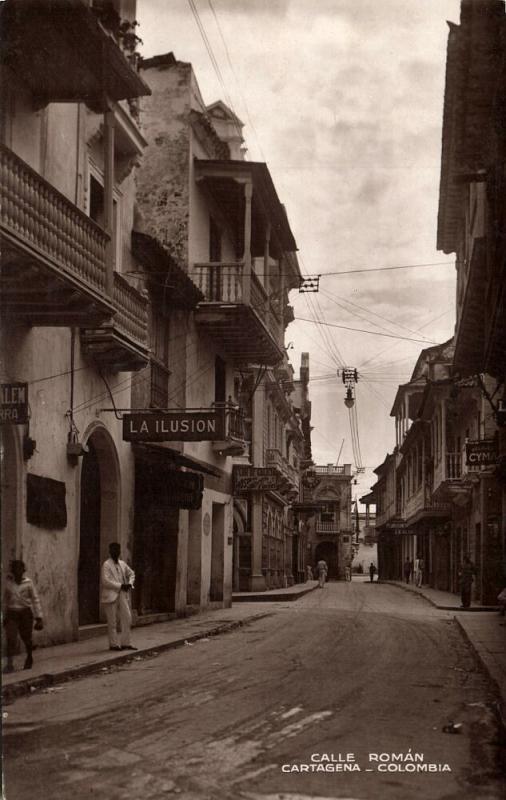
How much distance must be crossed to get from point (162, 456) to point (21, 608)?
28.5 ft

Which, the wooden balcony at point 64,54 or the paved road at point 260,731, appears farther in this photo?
the wooden balcony at point 64,54

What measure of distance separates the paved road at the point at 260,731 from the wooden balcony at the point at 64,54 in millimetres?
7166

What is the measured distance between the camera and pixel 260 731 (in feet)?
25.7

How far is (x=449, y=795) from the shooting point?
6.12 meters

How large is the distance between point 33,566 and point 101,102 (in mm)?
6183

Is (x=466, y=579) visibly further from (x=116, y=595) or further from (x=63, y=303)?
(x=63, y=303)

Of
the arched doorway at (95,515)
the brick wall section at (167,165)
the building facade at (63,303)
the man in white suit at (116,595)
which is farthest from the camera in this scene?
the brick wall section at (167,165)

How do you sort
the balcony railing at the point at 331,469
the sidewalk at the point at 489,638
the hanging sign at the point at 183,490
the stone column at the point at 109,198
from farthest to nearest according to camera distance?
the balcony railing at the point at 331,469 → the hanging sign at the point at 183,490 → the stone column at the point at 109,198 → the sidewalk at the point at 489,638

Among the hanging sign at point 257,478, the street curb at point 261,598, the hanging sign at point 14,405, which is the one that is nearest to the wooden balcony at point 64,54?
the hanging sign at point 14,405

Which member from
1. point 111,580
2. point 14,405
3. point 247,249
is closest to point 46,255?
point 14,405

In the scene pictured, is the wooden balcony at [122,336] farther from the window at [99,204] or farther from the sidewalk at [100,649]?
the sidewalk at [100,649]

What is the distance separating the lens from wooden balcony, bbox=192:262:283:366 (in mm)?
23016

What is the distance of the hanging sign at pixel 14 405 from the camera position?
10.8 m

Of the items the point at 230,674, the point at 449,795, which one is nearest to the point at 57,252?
the point at 230,674
